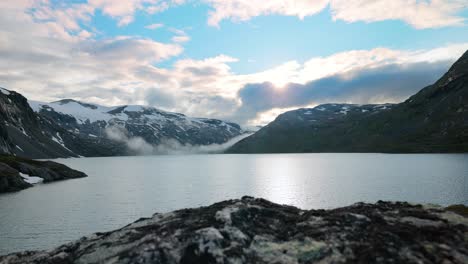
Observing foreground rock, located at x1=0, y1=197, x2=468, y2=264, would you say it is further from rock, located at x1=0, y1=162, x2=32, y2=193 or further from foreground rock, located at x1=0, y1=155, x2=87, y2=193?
foreground rock, located at x1=0, y1=155, x2=87, y2=193

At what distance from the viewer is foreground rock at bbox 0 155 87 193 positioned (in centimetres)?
9885

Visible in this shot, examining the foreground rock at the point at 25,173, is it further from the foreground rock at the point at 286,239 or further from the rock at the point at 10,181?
the foreground rock at the point at 286,239

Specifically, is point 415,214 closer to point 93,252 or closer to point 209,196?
point 93,252

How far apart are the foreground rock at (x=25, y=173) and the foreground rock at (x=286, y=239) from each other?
93637 millimetres

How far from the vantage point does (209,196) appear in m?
89.4

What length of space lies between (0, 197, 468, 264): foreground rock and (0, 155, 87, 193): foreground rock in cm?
9364

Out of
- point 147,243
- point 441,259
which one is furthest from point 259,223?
point 441,259

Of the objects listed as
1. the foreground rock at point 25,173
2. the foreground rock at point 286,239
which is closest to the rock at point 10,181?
the foreground rock at point 25,173

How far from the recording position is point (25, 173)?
4781 inches

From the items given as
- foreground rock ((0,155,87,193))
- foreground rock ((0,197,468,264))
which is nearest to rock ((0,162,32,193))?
foreground rock ((0,155,87,193))

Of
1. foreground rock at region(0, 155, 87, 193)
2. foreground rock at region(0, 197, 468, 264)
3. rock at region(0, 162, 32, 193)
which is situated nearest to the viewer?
foreground rock at region(0, 197, 468, 264)

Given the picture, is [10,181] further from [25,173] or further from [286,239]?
[286,239]

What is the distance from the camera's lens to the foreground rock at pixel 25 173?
98850 mm

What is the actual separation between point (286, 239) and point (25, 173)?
130 meters
